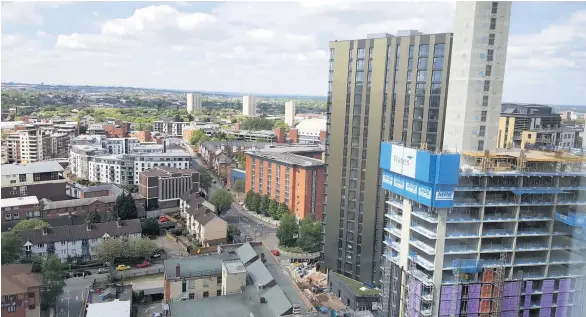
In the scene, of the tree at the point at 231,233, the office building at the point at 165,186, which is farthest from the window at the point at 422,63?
the office building at the point at 165,186

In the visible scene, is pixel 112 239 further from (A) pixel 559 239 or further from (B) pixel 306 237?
(A) pixel 559 239

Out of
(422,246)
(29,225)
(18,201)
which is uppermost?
(422,246)

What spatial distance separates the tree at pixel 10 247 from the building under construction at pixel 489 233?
14.6 feet

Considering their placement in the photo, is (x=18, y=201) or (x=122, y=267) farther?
(x=18, y=201)

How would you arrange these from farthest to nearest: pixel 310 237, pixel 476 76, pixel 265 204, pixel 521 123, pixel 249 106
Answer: pixel 249 106 → pixel 265 204 → pixel 521 123 → pixel 310 237 → pixel 476 76

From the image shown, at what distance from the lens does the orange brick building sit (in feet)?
29.1

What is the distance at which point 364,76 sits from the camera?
6004 millimetres

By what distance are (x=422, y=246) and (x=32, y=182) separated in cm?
806

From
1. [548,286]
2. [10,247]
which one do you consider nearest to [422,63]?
[548,286]

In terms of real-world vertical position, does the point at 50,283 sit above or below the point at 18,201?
below

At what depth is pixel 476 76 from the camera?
11.5 ft

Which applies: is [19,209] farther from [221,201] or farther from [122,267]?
[221,201]

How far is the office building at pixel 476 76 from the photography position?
3.42m

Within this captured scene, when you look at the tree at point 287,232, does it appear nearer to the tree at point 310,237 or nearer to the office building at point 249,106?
the tree at point 310,237
